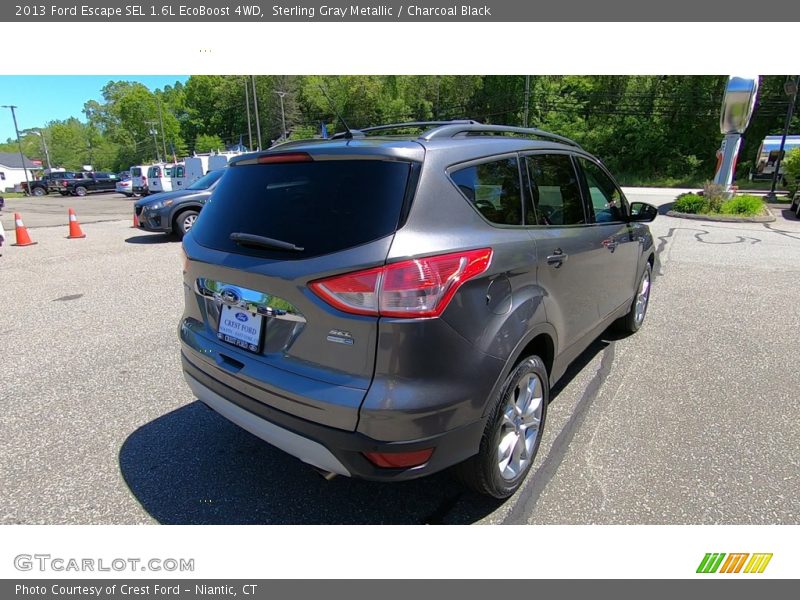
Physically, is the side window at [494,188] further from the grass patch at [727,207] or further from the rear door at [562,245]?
the grass patch at [727,207]

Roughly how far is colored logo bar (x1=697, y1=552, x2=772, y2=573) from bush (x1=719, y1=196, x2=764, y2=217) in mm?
15374

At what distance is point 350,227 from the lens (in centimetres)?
195

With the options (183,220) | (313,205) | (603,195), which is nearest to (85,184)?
(183,220)

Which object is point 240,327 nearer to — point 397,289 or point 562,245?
point 397,289

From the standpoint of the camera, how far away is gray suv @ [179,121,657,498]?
1.85 m

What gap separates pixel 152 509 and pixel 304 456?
3.35ft

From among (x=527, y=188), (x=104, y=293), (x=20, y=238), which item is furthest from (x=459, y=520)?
(x=20, y=238)

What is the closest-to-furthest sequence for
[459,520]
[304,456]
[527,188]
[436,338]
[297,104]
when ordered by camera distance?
[436,338] < [304,456] < [459,520] < [527,188] < [297,104]

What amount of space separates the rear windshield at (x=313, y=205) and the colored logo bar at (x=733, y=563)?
2153 millimetres

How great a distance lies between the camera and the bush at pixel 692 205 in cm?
1507

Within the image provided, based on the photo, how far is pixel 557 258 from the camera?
264cm

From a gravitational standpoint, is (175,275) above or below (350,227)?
below

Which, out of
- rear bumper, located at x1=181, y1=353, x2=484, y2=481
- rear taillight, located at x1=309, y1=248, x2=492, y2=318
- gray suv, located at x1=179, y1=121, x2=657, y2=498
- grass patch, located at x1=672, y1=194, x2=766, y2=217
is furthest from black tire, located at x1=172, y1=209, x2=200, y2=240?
grass patch, located at x1=672, y1=194, x2=766, y2=217
